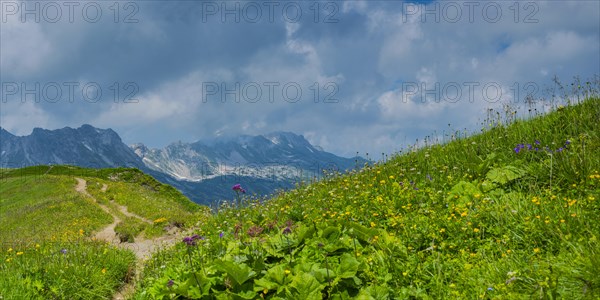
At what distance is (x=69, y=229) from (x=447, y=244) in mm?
23165

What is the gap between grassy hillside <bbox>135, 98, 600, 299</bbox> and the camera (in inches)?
185

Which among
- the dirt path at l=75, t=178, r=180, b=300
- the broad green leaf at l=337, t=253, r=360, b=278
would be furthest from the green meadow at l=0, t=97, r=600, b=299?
the dirt path at l=75, t=178, r=180, b=300

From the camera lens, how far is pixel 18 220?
30172 mm

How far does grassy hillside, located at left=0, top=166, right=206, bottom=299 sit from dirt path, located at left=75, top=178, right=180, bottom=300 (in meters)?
0.23

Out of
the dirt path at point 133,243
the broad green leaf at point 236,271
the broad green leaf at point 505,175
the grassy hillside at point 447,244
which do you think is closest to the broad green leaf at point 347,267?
the grassy hillside at point 447,244

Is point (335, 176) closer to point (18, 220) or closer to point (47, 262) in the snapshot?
point (47, 262)

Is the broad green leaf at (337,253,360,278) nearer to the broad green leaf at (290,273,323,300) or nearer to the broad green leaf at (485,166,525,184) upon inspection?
the broad green leaf at (290,273,323,300)

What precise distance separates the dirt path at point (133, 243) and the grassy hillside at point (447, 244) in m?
0.65

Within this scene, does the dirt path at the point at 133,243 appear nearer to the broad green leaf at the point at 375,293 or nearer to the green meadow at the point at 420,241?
the green meadow at the point at 420,241

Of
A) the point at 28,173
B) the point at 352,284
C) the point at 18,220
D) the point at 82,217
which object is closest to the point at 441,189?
the point at 352,284

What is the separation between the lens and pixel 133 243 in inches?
742

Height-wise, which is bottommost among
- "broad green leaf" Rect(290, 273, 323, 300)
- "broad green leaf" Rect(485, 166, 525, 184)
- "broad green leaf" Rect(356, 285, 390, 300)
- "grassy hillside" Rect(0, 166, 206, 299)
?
"grassy hillside" Rect(0, 166, 206, 299)

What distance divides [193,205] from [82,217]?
1845cm

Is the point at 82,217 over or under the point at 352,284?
under
